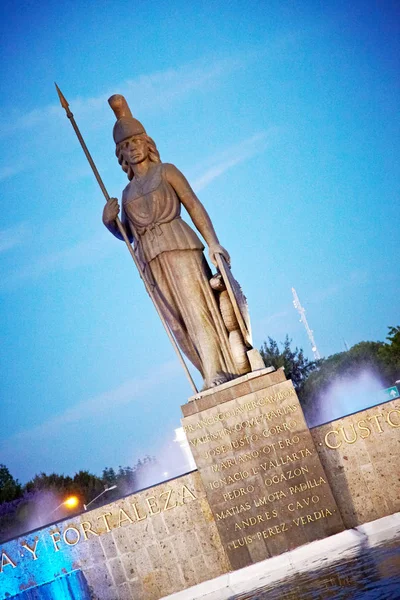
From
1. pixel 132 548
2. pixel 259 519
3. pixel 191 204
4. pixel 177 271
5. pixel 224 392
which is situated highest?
pixel 191 204

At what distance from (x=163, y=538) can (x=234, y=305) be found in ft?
9.81

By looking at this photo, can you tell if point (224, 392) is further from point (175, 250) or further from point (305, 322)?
point (305, 322)

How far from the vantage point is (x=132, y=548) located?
8750 millimetres

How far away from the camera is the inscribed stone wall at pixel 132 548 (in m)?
8.61

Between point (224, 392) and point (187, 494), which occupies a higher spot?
point (224, 392)

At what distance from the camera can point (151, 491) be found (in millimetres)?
8844

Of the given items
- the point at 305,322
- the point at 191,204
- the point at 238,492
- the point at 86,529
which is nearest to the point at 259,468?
the point at 238,492

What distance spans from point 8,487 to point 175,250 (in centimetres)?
5856

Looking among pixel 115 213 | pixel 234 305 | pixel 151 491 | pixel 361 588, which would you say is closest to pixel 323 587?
pixel 361 588

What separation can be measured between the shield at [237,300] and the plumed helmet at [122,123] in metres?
2.16

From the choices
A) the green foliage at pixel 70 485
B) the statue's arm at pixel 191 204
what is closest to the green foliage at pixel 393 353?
the green foliage at pixel 70 485

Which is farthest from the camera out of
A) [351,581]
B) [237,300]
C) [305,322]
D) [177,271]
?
[305,322]

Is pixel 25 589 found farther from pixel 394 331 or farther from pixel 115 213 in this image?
pixel 394 331

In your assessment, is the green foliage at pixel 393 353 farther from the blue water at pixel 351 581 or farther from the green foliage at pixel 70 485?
the blue water at pixel 351 581
